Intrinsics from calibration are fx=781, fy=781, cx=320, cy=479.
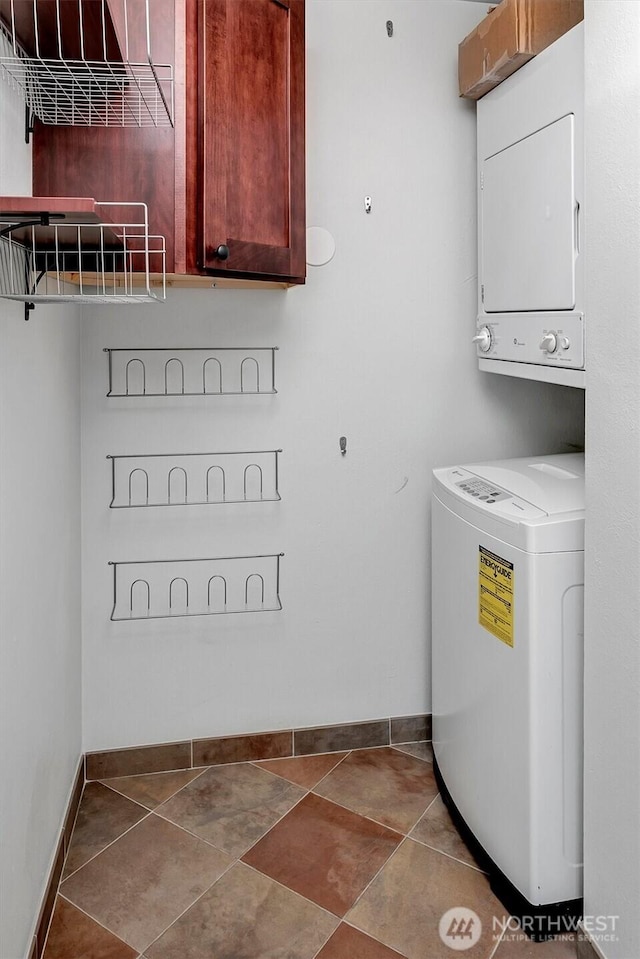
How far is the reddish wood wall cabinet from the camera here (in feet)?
5.41

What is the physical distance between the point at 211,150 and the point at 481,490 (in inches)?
39.9

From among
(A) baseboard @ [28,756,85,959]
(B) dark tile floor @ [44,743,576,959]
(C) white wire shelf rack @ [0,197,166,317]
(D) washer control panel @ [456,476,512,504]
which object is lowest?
(B) dark tile floor @ [44,743,576,959]

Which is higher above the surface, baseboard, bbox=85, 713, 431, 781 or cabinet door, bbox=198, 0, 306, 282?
cabinet door, bbox=198, 0, 306, 282

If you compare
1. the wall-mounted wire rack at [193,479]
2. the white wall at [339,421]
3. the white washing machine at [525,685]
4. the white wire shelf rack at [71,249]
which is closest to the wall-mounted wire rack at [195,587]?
the white wall at [339,421]

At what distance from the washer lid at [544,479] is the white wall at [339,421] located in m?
0.33

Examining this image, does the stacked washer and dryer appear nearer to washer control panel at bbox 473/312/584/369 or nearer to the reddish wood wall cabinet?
washer control panel at bbox 473/312/584/369

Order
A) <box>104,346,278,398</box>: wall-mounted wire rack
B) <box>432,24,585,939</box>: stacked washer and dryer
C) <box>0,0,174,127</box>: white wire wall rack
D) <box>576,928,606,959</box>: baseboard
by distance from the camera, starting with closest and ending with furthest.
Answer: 1. <box>0,0,174,127</box>: white wire wall rack
2. <box>576,928,606,959</box>: baseboard
3. <box>432,24,585,939</box>: stacked washer and dryer
4. <box>104,346,278,398</box>: wall-mounted wire rack

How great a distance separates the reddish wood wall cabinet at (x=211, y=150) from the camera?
1.65 meters

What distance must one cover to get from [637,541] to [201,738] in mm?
1527

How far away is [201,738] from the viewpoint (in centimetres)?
239

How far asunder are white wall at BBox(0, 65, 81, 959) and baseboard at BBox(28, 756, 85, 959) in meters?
0.03

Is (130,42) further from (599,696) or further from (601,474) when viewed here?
(599,696)

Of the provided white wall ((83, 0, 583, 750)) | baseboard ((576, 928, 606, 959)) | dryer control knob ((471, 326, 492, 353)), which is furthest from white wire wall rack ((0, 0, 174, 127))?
baseboard ((576, 928, 606, 959))

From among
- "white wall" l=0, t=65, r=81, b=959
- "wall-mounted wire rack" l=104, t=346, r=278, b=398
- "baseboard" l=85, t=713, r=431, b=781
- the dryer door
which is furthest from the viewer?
"baseboard" l=85, t=713, r=431, b=781
